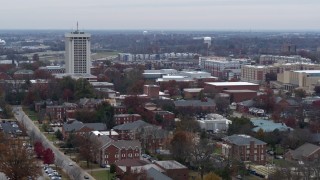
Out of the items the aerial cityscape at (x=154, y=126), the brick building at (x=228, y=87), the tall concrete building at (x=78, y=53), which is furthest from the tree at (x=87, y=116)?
the tall concrete building at (x=78, y=53)

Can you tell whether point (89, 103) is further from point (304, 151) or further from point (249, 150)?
point (304, 151)

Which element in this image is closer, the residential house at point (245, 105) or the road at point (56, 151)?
the road at point (56, 151)

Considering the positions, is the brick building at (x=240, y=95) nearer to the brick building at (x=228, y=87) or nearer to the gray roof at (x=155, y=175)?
the brick building at (x=228, y=87)

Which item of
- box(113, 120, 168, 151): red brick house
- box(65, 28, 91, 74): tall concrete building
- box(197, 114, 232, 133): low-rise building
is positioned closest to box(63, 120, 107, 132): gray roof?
box(113, 120, 168, 151): red brick house

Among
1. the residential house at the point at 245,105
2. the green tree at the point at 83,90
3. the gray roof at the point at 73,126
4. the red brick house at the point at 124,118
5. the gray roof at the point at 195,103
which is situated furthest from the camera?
the green tree at the point at 83,90

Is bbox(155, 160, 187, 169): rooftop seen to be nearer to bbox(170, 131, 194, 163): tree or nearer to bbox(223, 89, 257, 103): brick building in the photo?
bbox(170, 131, 194, 163): tree

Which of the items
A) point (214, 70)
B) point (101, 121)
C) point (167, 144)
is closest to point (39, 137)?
point (101, 121)

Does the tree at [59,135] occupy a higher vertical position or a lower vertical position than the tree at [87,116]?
lower
